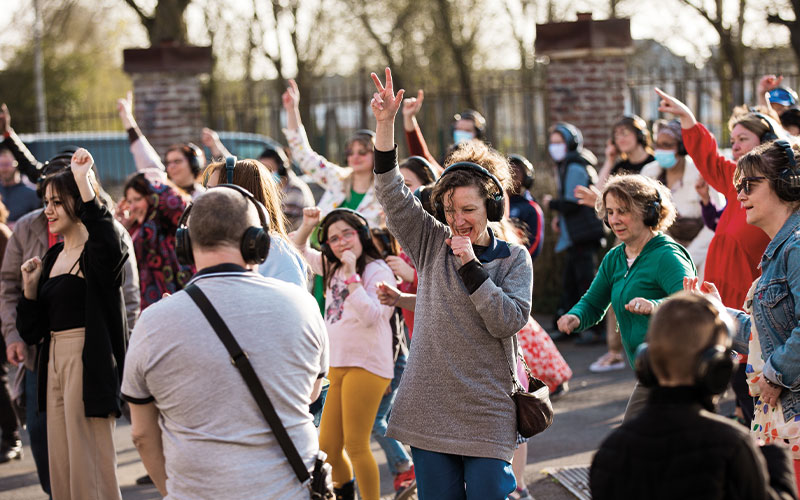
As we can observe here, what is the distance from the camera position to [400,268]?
5340mm

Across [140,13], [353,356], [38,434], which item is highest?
[140,13]

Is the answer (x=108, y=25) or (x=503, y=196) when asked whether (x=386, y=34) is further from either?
(x=503, y=196)

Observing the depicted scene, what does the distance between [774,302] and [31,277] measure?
142 inches

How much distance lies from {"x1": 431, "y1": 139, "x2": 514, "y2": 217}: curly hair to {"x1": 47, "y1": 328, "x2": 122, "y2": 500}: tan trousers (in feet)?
7.04

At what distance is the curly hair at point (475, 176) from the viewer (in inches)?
156

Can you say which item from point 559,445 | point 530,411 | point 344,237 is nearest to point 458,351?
point 530,411

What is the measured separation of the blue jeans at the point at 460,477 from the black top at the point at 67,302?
2043 millimetres

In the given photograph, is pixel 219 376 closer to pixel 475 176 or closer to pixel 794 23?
pixel 475 176

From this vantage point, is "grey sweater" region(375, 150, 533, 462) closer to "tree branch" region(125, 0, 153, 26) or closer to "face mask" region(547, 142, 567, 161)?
"face mask" region(547, 142, 567, 161)

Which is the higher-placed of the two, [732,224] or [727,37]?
[727,37]

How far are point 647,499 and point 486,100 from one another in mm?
12757

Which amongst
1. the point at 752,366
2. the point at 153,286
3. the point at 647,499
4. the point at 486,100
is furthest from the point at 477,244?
the point at 486,100

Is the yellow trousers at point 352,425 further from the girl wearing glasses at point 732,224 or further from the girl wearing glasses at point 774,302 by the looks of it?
the girl wearing glasses at point 774,302

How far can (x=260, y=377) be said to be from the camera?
296cm
